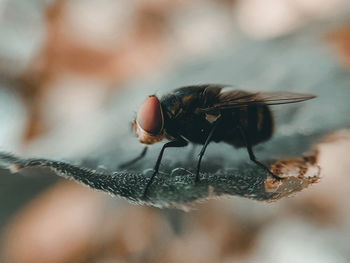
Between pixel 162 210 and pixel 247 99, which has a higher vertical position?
pixel 247 99

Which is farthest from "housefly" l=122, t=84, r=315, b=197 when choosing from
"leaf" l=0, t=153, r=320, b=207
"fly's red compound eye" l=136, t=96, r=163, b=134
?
"leaf" l=0, t=153, r=320, b=207

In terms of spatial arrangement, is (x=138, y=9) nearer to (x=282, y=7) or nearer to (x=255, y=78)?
(x=282, y=7)

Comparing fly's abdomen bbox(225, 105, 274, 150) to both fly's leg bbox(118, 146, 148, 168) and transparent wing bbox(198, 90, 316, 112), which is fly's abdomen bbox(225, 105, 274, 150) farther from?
fly's leg bbox(118, 146, 148, 168)

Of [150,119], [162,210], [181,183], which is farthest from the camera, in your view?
[162,210]

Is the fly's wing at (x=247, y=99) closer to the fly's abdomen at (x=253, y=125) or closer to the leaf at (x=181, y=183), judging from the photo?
the fly's abdomen at (x=253, y=125)

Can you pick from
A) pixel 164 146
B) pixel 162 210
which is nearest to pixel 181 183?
pixel 164 146

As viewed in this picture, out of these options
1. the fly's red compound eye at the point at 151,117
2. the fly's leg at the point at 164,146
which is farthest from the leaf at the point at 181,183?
the fly's red compound eye at the point at 151,117

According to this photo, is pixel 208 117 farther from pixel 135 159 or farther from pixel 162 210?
pixel 162 210
